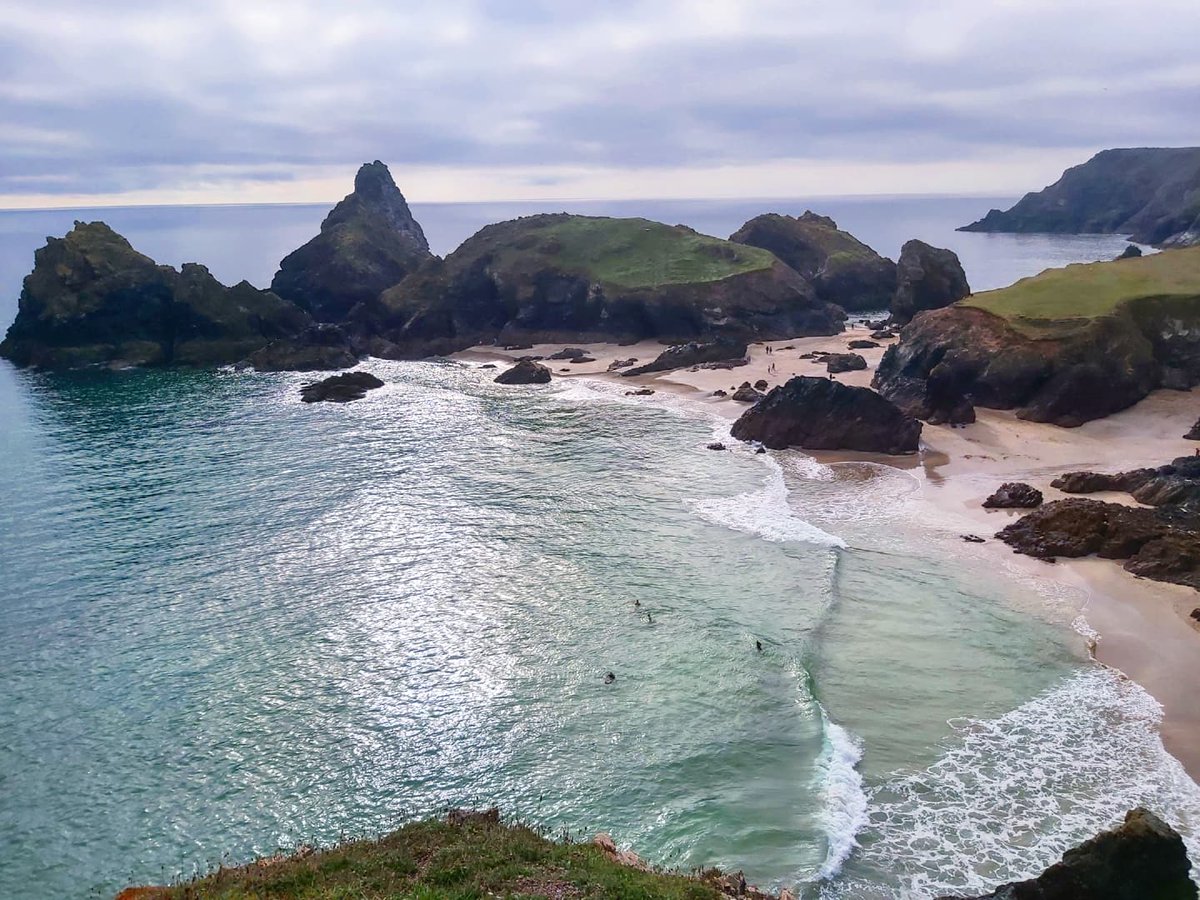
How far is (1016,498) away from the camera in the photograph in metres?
Result: 52.0

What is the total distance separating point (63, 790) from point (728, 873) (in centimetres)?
2244

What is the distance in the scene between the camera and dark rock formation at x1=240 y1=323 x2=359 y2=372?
10812 centimetres

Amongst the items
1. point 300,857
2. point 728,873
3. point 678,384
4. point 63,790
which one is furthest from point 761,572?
point 678,384

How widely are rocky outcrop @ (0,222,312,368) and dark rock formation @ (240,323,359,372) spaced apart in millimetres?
5193

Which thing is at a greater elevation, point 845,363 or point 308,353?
point 308,353

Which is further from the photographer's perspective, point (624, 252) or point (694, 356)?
point (624, 252)

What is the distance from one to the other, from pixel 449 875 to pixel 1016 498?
144 ft

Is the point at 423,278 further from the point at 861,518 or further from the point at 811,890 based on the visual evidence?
the point at 811,890

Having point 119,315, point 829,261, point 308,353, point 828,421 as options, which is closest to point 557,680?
point 828,421

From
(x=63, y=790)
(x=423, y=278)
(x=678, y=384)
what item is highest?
(x=423, y=278)

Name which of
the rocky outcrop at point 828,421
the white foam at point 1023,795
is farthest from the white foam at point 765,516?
the white foam at point 1023,795

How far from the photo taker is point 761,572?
1761 inches

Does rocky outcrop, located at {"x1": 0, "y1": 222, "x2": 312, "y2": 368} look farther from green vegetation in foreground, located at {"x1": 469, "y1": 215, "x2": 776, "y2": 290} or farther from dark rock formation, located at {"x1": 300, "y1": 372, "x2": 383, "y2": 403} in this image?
green vegetation in foreground, located at {"x1": 469, "y1": 215, "x2": 776, "y2": 290}

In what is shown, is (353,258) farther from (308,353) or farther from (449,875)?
(449,875)
